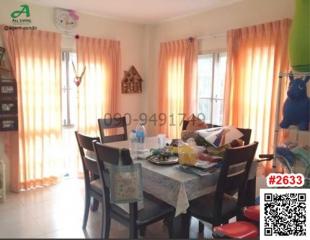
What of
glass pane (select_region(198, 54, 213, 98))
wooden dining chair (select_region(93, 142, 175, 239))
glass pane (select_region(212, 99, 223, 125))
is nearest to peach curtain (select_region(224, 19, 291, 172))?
glass pane (select_region(212, 99, 223, 125))

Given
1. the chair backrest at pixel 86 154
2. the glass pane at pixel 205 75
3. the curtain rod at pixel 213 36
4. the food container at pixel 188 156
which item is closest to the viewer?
the food container at pixel 188 156

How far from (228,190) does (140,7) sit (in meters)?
2.25

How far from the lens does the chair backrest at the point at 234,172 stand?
161 centimetres

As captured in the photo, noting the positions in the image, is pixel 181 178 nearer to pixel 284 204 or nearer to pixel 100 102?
pixel 284 204

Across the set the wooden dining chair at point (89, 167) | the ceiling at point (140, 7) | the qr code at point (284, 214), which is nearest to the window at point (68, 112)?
the ceiling at point (140, 7)

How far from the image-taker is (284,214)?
0.76 meters

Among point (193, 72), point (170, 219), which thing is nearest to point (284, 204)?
point (170, 219)

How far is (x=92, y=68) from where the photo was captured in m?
3.34

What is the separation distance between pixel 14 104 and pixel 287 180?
2.74 m

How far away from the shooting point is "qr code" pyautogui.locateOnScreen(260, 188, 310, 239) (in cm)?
75

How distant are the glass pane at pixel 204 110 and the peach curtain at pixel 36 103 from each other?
1712 millimetres

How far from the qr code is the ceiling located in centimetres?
247

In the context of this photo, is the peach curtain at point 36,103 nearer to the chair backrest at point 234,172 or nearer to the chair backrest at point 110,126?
the chair backrest at point 110,126
